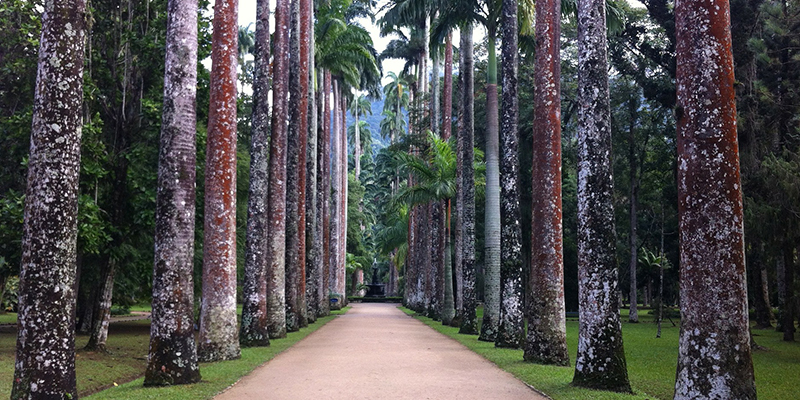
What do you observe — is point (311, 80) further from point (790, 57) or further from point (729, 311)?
point (729, 311)

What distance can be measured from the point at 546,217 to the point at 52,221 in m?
9.13

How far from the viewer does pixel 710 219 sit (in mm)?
6676

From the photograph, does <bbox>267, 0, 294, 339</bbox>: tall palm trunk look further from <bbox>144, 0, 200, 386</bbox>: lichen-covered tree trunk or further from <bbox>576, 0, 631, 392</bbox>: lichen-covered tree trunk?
<bbox>576, 0, 631, 392</bbox>: lichen-covered tree trunk

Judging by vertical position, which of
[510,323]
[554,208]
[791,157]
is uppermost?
[791,157]

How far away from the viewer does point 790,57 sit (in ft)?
67.5

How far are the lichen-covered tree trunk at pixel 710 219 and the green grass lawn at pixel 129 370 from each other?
619cm

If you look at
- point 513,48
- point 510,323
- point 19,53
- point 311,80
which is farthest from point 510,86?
point 311,80

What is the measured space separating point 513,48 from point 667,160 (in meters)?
21.9

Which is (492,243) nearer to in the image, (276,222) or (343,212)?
(276,222)

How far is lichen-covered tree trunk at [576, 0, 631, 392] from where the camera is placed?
9.95m

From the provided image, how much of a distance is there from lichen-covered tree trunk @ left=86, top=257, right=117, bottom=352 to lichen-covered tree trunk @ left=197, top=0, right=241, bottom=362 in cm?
347

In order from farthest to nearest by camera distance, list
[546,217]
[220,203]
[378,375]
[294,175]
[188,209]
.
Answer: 1. [294,175]
2. [546,217]
3. [220,203]
4. [378,375]
5. [188,209]

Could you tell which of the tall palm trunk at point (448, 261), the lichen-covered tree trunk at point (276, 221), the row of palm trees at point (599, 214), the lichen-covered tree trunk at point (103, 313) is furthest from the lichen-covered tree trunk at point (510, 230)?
the tall palm trunk at point (448, 261)

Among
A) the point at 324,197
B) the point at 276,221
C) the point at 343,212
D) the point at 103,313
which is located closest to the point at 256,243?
the point at 276,221
